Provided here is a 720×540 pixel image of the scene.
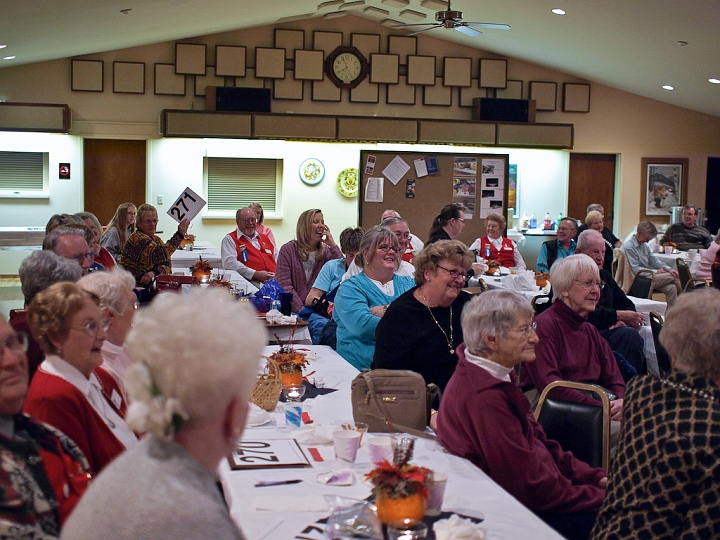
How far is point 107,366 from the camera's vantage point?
9.34 feet

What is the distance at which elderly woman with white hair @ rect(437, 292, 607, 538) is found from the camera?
8.23 feet

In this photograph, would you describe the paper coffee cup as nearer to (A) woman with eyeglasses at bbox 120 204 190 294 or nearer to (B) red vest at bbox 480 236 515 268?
(A) woman with eyeglasses at bbox 120 204 190 294

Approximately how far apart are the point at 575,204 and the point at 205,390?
46.5 ft

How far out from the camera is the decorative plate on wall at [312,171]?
1355cm

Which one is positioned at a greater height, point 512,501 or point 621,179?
point 621,179

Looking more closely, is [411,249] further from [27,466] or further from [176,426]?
[176,426]

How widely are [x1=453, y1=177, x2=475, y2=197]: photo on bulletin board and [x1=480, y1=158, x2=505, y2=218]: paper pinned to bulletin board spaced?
160mm

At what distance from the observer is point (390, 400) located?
2.86 m

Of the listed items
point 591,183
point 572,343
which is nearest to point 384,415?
point 572,343

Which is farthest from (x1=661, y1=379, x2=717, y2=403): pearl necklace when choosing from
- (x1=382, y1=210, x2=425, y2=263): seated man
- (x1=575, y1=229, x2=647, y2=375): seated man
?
(x1=382, y1=210, x2=425, y2=263): seated man

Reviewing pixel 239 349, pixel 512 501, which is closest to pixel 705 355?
pixel 512 501

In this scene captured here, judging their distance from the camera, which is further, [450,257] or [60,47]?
[60,47]

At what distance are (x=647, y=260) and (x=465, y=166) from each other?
333cm

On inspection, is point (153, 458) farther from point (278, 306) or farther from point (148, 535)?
point (278, 306)
